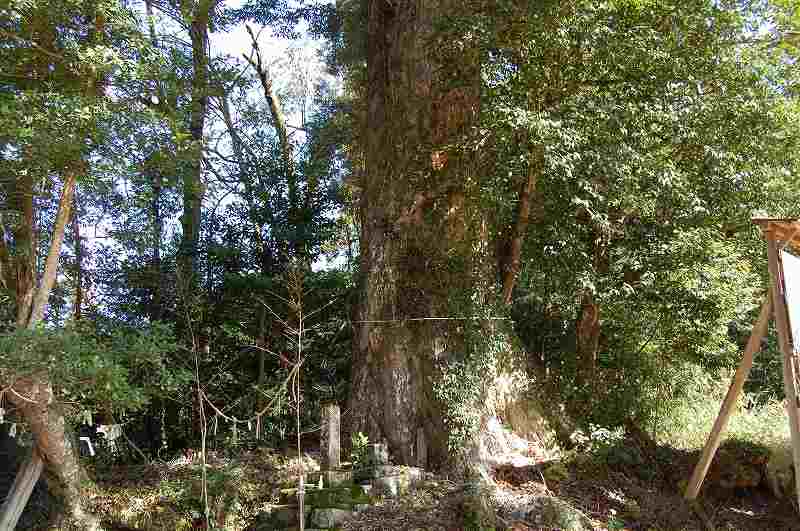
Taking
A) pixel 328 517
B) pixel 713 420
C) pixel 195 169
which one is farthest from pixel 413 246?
pixel 713 420

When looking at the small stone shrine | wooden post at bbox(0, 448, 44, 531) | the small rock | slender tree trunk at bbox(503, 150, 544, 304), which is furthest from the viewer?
slender tree trunk at bbox(503, 150, 544, 304)

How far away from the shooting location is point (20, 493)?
23.2 feet

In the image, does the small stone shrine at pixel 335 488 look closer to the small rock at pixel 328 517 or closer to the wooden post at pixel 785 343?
the small rock at pixel 328 517

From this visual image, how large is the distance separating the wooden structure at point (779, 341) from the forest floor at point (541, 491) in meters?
0.70

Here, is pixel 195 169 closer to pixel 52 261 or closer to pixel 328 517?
pixel 52 261

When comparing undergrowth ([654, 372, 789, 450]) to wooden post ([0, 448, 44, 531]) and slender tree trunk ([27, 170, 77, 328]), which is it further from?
slender tree trunk ([27, 170, 77, 328])

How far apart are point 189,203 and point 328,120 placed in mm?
3237

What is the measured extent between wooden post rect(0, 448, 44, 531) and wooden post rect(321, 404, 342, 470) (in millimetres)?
3342

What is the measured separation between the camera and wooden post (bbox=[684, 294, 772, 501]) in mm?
6805

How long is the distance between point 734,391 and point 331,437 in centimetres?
447

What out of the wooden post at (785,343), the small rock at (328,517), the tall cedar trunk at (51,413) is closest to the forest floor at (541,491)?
the small rock at (328,517)

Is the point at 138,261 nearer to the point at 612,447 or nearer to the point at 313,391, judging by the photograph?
the point at 313,391

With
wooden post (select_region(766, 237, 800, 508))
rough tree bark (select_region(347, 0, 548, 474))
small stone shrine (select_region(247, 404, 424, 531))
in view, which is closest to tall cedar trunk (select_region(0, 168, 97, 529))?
small stone shrine (select_region(247, 404, 424, 531))

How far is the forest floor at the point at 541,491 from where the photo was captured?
6922mm
